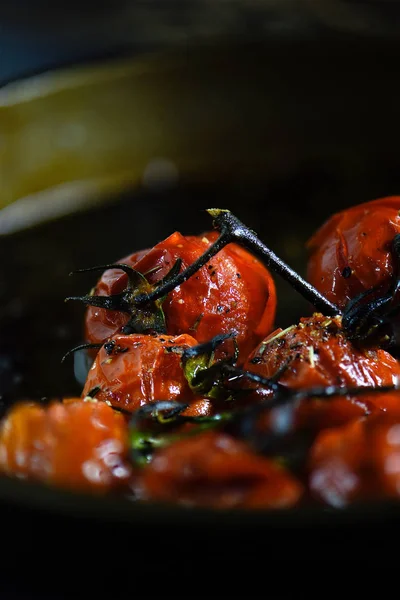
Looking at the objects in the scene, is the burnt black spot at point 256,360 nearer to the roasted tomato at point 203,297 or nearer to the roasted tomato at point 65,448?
the roasted tomato at point 203,297

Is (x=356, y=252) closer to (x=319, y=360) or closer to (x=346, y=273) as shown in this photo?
(x=346, y=273)

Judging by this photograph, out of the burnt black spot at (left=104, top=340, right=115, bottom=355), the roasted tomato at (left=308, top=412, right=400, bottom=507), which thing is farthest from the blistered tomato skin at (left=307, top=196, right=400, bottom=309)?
the roasted tomato at (left=308, top=412, right=400, bottom=507)

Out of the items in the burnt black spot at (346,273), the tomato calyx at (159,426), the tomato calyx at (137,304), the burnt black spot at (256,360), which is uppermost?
the tomato calyx at (137,304)

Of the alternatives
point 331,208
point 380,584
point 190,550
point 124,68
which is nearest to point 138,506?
point 190,550

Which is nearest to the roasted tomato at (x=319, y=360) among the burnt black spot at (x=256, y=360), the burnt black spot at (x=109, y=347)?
the burnt black spot at (x=256, y=360)

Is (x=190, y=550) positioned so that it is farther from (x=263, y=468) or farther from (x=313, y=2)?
(x=313, y=2)

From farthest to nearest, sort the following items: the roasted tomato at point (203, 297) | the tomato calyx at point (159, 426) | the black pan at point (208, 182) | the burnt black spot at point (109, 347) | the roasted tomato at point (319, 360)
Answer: the black pan at point (208, 182)
the roasted tomato at point (203, 297)
the burnt black spot at point (109, 347)
the roasted tomato at point (319, 360)
the tomato calyx at point (159, 426)

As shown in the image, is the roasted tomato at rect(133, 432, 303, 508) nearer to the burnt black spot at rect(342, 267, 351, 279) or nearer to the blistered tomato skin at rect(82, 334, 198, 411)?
the blistered tomato skin at rect(82, 334, 198, 411)
